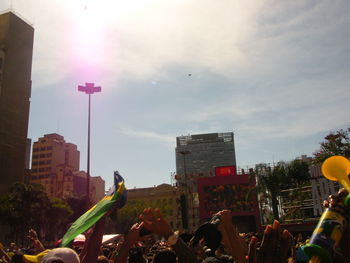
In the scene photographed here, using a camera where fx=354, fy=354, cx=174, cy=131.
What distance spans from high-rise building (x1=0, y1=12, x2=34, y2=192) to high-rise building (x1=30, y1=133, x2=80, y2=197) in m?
36.8

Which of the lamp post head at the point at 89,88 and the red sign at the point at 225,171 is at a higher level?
the lamp post head at the point at 89,88

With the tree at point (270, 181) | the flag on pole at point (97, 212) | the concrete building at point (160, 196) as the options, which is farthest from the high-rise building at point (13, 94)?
the flag on pole at point (97, 212)

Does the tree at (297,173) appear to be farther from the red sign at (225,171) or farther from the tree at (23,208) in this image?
the tree at (23,208)

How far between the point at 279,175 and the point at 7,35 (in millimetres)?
54902

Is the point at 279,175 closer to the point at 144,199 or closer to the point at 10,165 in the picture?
the point at 10,165

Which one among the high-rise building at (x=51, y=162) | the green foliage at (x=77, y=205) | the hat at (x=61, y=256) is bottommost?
the hat at (x=61, y=256)

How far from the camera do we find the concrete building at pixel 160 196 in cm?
8462

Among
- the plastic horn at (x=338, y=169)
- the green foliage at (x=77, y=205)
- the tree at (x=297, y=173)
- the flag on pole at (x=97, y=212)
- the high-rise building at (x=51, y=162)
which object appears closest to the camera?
the plastic horn at (x=338, y=169)

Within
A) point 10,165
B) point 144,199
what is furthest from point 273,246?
point 144,199

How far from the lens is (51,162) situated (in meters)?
104

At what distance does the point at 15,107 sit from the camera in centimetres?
6594

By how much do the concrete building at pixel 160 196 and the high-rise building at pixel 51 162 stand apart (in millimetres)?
23519

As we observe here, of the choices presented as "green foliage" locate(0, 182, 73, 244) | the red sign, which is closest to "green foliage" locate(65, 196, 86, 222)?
"green foliage" locate(0, 182, 73, 244)

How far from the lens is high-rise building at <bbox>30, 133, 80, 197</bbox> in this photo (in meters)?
101
